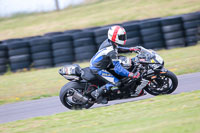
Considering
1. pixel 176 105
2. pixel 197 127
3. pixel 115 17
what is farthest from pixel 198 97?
pixel 115 17

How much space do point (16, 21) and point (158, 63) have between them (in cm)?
2425

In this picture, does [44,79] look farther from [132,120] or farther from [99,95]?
[132,120]

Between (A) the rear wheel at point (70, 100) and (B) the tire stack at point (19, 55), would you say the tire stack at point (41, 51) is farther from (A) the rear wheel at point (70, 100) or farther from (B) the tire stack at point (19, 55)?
(A) the rear wheel at point (70, 100)

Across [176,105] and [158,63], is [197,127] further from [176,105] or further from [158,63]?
[158,63]

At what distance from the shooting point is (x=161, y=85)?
23.6 feet

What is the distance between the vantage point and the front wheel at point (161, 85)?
7.12 meters

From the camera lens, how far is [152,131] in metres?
4.55

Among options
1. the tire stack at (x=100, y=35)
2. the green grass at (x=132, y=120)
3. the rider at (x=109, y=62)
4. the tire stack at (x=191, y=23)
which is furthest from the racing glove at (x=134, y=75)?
the tire stack at (x=191, y=23)

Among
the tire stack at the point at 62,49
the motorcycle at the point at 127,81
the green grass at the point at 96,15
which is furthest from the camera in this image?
the green grass at the point at 96,15

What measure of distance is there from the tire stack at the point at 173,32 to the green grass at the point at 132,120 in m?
7.89

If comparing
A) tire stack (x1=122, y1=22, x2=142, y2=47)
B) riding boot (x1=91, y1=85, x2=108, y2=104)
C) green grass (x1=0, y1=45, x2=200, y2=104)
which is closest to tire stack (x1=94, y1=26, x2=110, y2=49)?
tire stack (x1=122, y1=22, x2=142, y2=47)

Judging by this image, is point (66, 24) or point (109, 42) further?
point (66, 24)

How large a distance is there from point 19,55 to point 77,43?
2.65 m

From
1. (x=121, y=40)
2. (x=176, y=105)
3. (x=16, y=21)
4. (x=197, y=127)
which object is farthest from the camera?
(x=16, y=21)
